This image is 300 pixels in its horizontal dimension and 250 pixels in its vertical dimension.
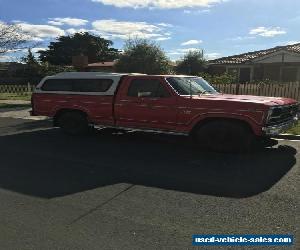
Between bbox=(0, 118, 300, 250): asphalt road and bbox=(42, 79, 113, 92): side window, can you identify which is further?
bbox=(42, 79, 113, 92): side window

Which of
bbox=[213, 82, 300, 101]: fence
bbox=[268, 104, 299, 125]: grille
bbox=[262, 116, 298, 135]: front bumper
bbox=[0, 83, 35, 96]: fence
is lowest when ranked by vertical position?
bbox=[0, 83, 35, 96]: fence

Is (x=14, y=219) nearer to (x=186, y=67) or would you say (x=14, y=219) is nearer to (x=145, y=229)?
(x=145, y=229)

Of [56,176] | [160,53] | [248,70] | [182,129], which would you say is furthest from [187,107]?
[248,70]

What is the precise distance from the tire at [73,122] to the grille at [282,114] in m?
4.89

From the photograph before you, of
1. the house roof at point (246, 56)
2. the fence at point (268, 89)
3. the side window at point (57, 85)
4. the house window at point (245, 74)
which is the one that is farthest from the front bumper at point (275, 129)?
the house window at point (245, 74)

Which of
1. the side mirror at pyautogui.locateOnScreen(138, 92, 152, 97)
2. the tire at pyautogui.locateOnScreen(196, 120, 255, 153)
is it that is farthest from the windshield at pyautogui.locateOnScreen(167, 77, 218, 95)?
the tire at pyautogui.locateOnScreen(196, 120, 255, 153)

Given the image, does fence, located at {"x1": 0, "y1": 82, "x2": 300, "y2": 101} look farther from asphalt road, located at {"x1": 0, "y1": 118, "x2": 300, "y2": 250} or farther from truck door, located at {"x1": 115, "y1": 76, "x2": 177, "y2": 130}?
asphalt road, located at {"x1": 0, "y1": 118, "x2": 300, "y2": 250}

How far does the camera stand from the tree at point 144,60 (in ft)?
75.0

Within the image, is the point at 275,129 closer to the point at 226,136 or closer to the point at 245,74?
the point at 226,136

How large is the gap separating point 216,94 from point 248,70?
25.1 m

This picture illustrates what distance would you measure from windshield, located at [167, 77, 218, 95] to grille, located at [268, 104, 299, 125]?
1806 mm

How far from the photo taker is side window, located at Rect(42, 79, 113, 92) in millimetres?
10406

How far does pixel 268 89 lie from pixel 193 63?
23631mm

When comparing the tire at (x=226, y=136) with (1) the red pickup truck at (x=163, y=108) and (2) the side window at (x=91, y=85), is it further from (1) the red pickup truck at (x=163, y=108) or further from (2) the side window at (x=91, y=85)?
(2) the side window at (x=91, y=85)
